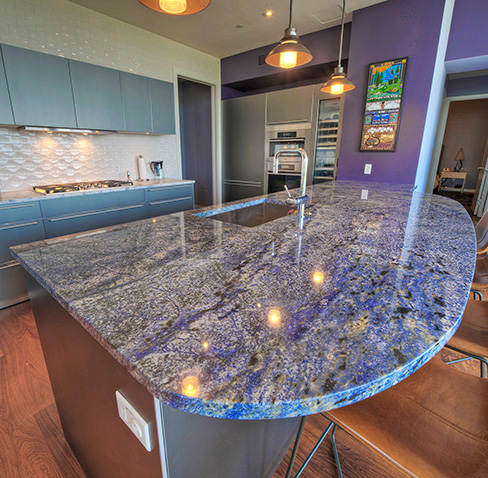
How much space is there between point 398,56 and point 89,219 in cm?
358

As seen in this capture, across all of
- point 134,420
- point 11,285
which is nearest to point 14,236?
point 11,285

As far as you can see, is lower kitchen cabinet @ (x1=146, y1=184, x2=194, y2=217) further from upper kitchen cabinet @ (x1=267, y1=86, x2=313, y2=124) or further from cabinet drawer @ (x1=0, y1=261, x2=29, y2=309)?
upper kitchen cabinet @ (x1=267, y1=86, x2=313, y2=124)

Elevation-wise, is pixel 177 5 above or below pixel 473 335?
above

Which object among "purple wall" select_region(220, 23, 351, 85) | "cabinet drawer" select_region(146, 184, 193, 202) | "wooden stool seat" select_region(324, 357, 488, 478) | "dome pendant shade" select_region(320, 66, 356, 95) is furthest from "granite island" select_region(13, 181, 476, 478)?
"purple wall" select_region(220, 23, 351, 85)

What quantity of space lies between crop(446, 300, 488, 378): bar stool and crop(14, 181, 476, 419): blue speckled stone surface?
1.17 ft

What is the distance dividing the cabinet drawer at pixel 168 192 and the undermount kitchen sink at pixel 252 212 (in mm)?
1776

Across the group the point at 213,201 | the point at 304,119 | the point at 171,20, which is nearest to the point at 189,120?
the point at 213,201

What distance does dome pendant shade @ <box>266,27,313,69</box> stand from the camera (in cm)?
175

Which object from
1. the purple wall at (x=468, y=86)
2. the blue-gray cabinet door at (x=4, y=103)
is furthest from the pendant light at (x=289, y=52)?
the purple wall at (x=468, y=86)

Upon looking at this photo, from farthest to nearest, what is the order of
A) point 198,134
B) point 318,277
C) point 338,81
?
point 198,134, point 338,81, point 318,277

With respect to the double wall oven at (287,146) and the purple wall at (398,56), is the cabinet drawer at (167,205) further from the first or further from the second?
the purple wall at (398,56)

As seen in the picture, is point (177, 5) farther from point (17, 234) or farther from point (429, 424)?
point (17, 234)

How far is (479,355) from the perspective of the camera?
1066mm

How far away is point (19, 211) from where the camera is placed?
232 centimetres
